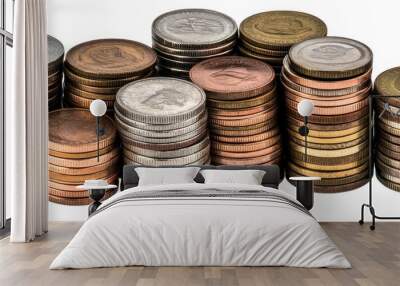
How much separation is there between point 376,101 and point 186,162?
7.89ft

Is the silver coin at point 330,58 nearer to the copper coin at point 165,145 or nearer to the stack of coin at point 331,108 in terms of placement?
the stack of coin at point 331,108

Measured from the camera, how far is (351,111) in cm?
700

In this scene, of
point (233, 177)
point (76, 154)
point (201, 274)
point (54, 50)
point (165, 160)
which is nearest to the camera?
point (201, 274)

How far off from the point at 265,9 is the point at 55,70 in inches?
105

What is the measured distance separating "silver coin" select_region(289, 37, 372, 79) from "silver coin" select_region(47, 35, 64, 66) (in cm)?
277

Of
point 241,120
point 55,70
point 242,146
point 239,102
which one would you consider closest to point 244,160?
point 242,146

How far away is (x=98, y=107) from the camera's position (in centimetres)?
674

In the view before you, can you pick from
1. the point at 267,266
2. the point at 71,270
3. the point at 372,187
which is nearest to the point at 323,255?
the point at 267,266

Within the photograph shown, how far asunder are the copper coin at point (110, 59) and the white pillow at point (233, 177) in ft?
5.30

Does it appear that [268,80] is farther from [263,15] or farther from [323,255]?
[323,255]

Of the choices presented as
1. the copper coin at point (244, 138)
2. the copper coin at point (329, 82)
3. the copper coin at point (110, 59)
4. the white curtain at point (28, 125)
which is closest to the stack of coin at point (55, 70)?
the copper coin at point (110, 59)

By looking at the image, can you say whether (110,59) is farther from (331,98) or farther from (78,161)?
(331,98)

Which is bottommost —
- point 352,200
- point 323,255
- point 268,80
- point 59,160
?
point 352,200

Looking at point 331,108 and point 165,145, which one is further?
point 331,108
